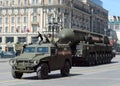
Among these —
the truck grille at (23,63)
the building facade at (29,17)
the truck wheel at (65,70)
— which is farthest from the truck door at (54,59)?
the building facade at (29,17)

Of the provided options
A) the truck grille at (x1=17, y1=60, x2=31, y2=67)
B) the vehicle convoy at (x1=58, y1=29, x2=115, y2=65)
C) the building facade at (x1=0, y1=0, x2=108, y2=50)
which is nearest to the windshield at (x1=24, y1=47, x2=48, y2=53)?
the truck grille at (x1=17, y1=60, x2=31, y2=67)

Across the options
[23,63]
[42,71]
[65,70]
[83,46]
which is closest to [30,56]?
[23,63]

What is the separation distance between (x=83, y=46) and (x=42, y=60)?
16829mm

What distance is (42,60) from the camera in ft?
73.1

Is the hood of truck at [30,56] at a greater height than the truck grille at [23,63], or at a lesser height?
greater

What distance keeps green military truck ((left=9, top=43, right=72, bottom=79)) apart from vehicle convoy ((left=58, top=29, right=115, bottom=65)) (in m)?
13.3

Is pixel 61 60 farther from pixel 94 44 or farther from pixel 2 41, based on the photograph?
pixel 2 41

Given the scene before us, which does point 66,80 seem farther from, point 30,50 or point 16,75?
point 30,50

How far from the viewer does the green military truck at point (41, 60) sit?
22031 millimetres

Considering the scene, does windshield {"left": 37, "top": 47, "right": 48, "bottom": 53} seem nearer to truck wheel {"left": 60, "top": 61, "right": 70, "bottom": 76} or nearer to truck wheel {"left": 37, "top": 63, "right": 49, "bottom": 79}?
truck wheel {"left": 37, "top": 63, "right": 49, "bottom": 79}

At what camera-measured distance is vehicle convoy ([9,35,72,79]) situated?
72.3 feet

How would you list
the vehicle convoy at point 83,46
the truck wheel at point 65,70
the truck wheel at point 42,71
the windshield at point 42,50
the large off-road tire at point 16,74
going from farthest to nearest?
the vehicle convoy at point 83,46, the truck wheel at point 65,70, the windshield at point 42,50, the large off-road tire at point 16,74, the truck wheel at point 42,71

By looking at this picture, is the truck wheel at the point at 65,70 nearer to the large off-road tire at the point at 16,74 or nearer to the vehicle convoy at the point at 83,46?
the large off-road tire at the point at 16,74

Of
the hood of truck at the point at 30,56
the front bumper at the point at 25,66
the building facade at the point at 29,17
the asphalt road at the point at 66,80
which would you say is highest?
the building facade at the point at 29,17
